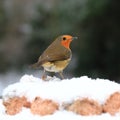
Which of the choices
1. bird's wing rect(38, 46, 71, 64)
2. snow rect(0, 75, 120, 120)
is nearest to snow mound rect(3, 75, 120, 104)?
snow rect(0, 75, 120, 120)

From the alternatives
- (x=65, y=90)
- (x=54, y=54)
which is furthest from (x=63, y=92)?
(x=54, y=54)

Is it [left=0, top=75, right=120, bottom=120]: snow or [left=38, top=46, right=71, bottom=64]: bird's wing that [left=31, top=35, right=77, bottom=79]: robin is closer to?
[left=38, top=46, right=71, bottom=64]: bird's wing

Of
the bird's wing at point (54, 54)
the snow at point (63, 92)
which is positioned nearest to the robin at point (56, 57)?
the bird's wing at point (54, 54)

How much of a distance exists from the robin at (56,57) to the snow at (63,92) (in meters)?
0.60

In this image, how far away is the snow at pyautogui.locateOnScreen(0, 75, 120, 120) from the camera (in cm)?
235

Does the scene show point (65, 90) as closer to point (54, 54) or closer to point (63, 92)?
point (63, 92)

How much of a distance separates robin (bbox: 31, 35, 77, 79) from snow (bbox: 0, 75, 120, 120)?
23.5 inches

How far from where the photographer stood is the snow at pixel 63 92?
2.35 meters

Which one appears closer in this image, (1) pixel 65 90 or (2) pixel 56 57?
(1) pixel 65 90

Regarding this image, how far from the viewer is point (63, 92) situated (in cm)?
239

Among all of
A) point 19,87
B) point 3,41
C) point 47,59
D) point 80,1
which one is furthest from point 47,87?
point 3,41

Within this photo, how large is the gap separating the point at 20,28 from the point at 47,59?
7741 mm

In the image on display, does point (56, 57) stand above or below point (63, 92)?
above

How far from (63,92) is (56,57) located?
0.95m
